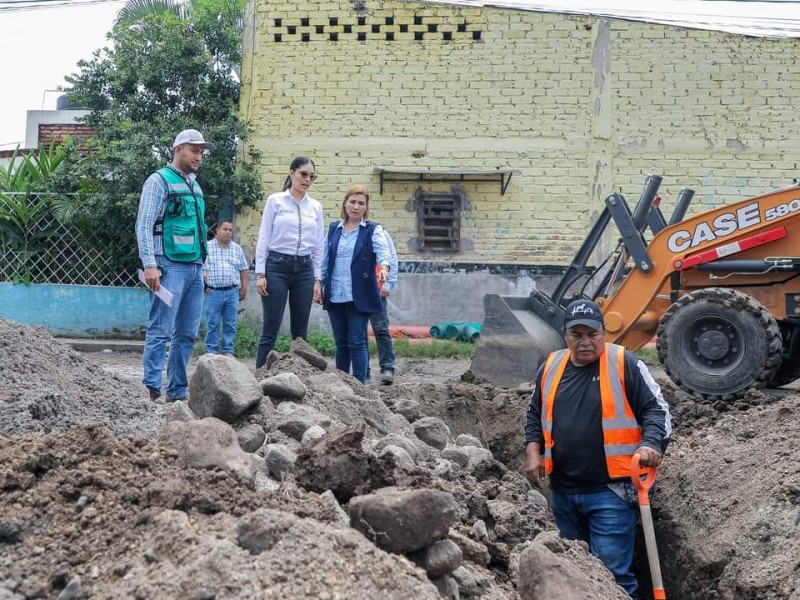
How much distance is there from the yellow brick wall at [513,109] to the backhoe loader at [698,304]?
5.53 m

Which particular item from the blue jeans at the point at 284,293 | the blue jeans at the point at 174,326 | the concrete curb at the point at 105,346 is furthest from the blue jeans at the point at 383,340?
the concrete curb at the point at 105,346

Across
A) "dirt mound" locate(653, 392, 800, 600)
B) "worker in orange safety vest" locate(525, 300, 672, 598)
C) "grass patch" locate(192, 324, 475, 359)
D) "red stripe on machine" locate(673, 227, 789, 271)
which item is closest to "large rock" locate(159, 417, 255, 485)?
"worker in orange safety vest" locate(525, 300, 672, 598)

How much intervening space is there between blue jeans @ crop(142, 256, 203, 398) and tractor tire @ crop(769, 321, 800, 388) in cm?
526

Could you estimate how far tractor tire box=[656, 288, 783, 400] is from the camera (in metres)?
8.55

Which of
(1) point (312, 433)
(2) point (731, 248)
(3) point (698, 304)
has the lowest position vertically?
(1) point (312, 433)

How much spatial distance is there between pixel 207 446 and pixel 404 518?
108cm

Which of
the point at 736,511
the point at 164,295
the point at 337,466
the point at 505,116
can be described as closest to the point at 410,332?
the point at 505,116

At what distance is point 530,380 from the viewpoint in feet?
31.8

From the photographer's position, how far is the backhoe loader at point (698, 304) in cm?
870

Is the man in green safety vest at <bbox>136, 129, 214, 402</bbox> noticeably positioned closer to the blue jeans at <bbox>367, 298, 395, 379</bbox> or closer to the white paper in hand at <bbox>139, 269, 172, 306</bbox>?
the white paper in hand at <bbox>139, 269, 172, 306</bbox>

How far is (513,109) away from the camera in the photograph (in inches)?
611

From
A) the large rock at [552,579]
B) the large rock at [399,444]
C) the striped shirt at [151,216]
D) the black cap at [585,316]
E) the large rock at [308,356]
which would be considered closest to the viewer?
the large rock at [552,579]

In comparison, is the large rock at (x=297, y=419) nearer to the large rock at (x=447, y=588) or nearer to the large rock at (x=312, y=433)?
the large rock at (x=312, y=433)

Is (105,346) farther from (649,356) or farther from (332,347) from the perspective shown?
(649,356)
